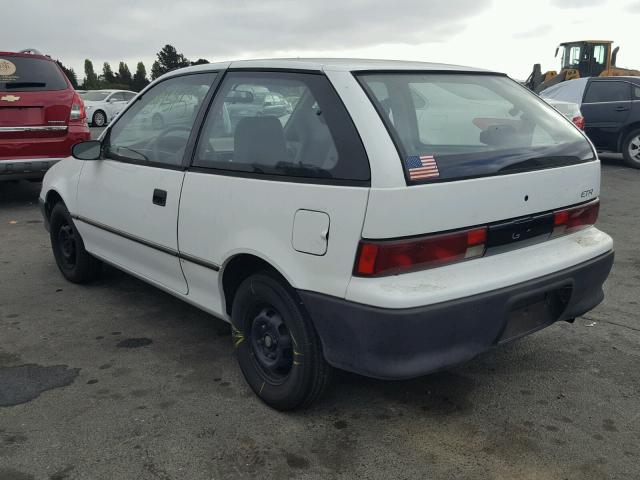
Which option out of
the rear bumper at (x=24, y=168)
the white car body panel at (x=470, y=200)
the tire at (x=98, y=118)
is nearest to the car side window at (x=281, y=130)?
the white car body panel at (x=470, y=200)

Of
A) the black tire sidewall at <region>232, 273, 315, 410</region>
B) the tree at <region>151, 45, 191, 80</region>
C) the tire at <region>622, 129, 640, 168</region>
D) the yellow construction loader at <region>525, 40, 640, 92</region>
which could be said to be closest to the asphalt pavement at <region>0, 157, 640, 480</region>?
the black tire sidewall at <region>232, 273, 315, 410</region>

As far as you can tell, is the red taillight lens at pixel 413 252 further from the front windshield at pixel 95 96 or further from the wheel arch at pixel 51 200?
the front windshield at pixel 95 96

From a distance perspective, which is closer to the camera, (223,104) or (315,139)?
(315,139)

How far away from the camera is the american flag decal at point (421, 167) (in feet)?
7.83

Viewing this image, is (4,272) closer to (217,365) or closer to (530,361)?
(217,365)

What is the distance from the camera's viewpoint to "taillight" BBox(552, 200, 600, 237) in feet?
9.39

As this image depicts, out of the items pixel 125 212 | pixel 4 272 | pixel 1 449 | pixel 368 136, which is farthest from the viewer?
pixel 4 272

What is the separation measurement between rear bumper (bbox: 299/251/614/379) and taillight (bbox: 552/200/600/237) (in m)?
0.35

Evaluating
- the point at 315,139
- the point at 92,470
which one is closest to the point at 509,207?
the point at 315,139

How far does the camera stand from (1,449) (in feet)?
8.56

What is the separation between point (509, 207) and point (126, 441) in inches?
74.2

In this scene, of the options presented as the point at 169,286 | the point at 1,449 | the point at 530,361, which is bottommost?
the point at 1,449

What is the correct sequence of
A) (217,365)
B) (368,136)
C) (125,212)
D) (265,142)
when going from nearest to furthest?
(368,136), (265,142), (217,365), (125,212)

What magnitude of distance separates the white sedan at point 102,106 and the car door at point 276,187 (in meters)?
20.8
